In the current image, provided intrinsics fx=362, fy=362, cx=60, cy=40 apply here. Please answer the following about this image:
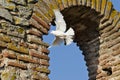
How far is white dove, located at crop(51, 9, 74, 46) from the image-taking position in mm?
4789

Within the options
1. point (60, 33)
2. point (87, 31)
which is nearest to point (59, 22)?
point (60, 33)

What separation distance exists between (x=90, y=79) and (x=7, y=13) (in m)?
2.07

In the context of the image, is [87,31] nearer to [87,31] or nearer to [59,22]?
[87,31]

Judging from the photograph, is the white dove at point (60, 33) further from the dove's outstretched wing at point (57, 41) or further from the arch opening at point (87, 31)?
the arch opening at point (87, 31)

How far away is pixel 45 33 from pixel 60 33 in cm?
20

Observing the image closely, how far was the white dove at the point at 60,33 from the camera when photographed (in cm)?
479

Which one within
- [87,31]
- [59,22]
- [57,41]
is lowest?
[57,41]

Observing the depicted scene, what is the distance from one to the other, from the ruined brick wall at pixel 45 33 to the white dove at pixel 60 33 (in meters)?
0.09

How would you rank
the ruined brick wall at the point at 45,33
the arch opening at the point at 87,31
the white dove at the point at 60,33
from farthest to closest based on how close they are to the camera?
the arch opening at the point at 87,31
the white dove at the point at 60,33
the ruined brick wall at the point at 45,33

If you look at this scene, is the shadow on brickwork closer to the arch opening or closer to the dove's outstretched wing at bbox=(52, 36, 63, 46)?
the arch opening

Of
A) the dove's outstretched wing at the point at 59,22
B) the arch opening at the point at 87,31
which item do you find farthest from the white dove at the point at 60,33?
the arch opening at the point at 87,31

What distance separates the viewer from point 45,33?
4.77 meters

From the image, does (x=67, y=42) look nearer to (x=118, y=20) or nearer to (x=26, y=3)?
(x=26, y=3)

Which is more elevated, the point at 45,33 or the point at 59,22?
the point at 59,22
